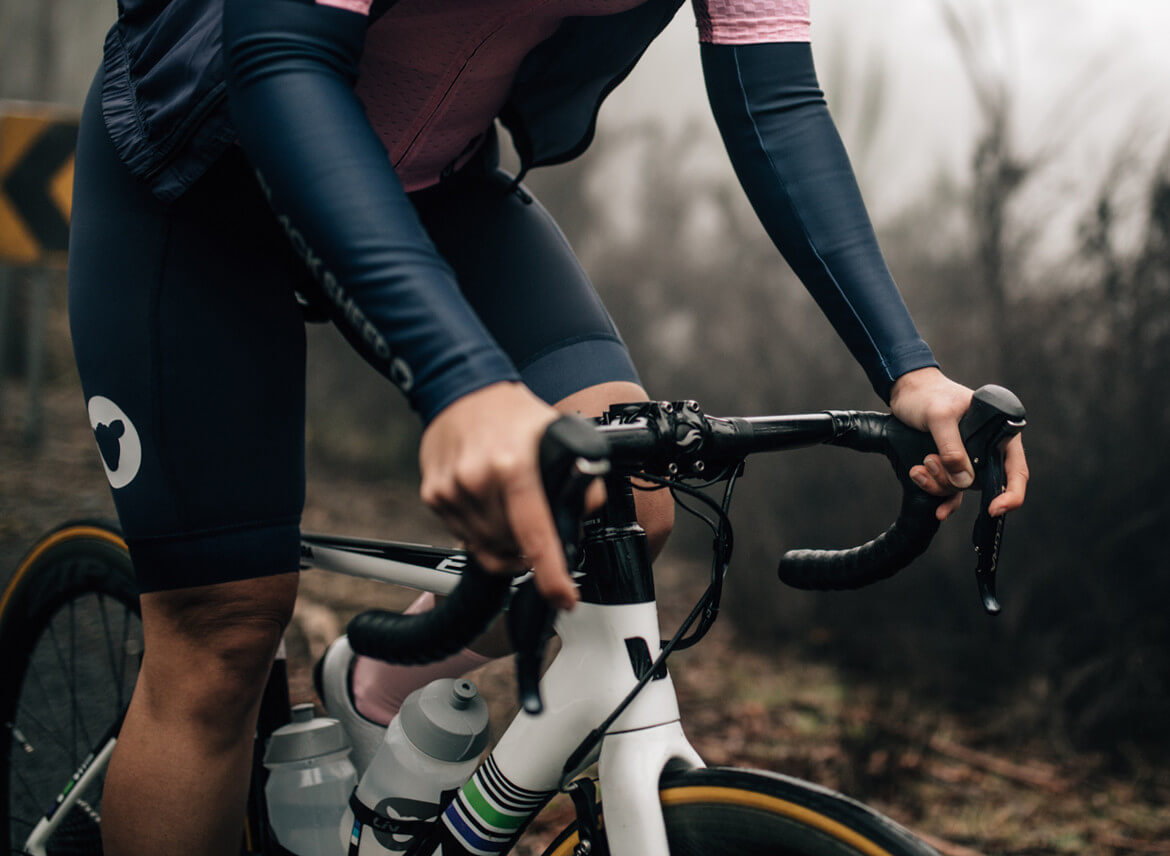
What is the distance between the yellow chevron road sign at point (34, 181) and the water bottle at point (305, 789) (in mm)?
4398

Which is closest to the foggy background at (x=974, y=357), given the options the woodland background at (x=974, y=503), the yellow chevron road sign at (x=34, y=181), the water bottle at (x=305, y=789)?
the woodland background at (x=974, y=503)

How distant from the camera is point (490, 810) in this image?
1.22 meters

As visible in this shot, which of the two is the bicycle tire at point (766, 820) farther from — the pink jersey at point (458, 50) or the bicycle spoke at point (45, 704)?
the bicycle spoke at point (45, 704)

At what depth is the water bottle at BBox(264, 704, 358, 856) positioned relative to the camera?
1585 mm

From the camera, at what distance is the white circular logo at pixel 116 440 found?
4.28ft

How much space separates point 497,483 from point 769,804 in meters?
0.50

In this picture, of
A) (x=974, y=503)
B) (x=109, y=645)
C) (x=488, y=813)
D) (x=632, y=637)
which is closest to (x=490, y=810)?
(x=488, y=813)

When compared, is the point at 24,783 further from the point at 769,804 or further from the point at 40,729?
the point at 769,804

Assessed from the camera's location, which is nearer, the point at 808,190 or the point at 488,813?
the point at 488,813

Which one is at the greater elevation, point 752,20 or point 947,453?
point 752,20

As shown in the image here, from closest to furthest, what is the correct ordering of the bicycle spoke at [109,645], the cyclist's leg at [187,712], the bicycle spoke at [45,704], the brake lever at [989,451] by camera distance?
the brake lever at [989,451], the cyclist's leg at [187,712], the bicycle spoke at [109,645], the bicycle spoke at [45,704]

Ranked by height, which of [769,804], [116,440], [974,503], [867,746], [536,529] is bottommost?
[867,746]

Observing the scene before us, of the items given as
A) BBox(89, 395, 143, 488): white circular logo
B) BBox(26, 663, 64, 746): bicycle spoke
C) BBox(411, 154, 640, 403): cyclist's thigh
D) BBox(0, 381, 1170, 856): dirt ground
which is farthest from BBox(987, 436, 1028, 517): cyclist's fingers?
BBox(26, 663, 64, 746): bicycle spoke

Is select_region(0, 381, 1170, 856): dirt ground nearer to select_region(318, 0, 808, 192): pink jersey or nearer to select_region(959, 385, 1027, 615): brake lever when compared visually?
select_region(959, 385, 1027, 615): brake lever
